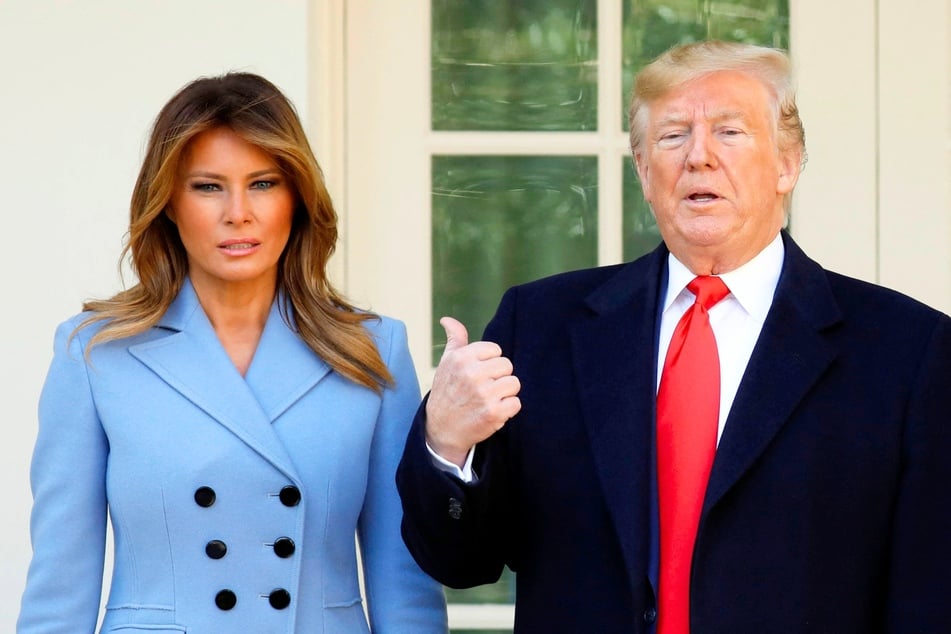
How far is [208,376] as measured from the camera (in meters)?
2.55

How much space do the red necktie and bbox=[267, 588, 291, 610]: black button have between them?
62 centimetres

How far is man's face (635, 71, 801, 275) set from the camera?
2.41 m

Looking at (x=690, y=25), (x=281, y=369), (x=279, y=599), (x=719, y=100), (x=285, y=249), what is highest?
(x=690, y=25)

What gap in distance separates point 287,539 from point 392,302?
134 centimetres

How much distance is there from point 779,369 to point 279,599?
2.92ft

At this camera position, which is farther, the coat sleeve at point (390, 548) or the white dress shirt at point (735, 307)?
the coat sleeve at point (390, 548)

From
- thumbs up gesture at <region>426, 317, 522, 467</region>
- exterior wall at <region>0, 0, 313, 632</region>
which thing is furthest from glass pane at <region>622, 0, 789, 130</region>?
thumbs up gesture at <region>426, 317, 522, 467</region>

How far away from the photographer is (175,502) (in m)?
2.44

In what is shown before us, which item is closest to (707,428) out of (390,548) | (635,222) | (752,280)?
(752,280)

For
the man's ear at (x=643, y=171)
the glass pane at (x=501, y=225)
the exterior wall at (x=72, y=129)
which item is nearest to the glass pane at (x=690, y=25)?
the glass pane at (x=501, y=225)

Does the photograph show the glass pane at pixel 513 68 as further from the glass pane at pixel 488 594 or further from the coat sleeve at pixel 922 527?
the coat sleeve at pixel 922 527

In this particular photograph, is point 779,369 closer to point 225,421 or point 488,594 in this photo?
point 225,421

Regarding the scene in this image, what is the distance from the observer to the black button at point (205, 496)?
2.44 meters

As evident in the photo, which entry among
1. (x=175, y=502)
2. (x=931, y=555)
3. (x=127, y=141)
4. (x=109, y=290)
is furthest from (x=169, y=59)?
(x=931, y=555)
